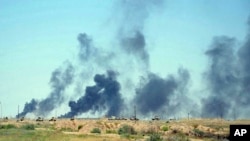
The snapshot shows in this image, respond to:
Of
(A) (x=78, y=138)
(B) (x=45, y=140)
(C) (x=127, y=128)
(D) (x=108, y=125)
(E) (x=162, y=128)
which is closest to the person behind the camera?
(B) (x=45, y=140)

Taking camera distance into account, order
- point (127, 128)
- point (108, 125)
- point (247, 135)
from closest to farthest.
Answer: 1. point (247, 135)
2. point (127, 128)
3. point (108, 125)

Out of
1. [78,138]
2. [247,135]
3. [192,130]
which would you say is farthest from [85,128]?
[247,135]

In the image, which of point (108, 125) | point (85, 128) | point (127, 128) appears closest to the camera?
point (127, 128)

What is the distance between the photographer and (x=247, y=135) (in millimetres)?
16188

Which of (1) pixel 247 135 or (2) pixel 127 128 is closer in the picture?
(1) pixel 247 135

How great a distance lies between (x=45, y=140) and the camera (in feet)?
171

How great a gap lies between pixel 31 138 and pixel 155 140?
15.7 metres

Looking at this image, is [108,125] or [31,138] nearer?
[31,138]

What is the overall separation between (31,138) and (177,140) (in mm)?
18625

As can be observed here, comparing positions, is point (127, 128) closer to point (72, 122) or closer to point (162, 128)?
point (162, 128)

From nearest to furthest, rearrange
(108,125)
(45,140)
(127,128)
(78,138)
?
(45,140) < (78,138) < (127,128) < (108,125)

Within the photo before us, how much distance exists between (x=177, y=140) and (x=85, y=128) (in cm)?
3842

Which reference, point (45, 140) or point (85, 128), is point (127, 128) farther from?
point (45, 140)

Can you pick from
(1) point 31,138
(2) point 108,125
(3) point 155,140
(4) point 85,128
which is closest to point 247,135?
(3) point 155,140
